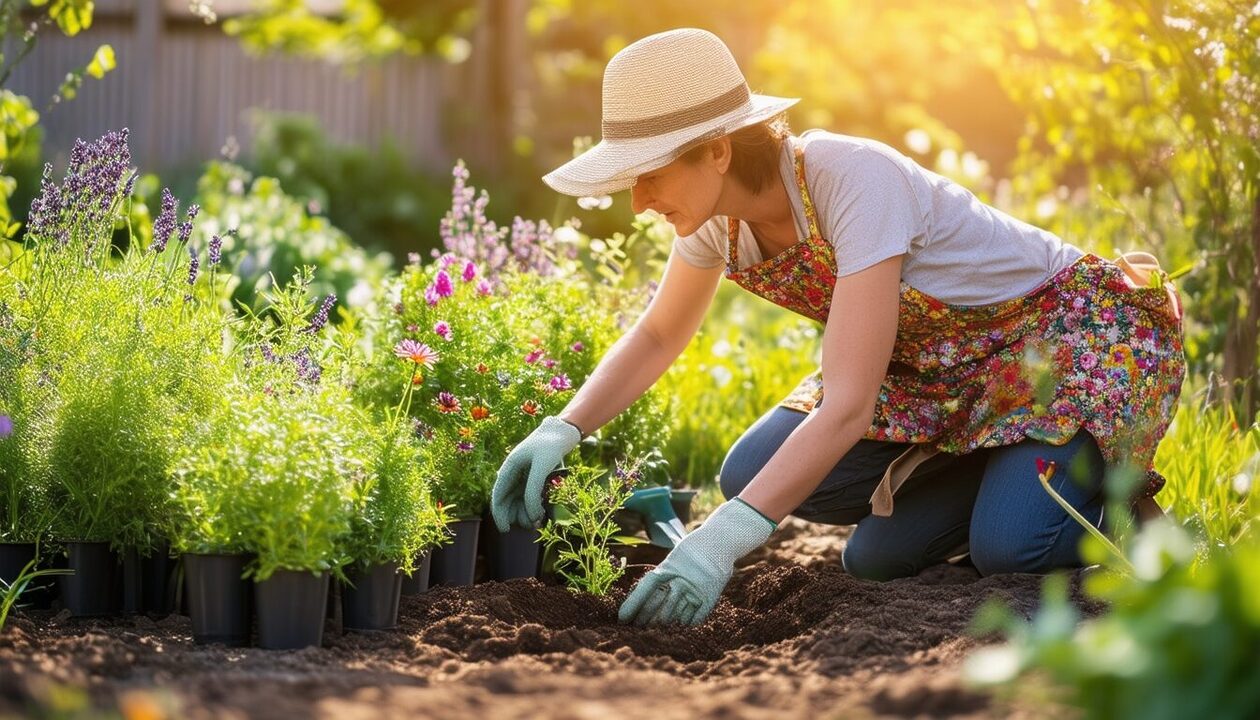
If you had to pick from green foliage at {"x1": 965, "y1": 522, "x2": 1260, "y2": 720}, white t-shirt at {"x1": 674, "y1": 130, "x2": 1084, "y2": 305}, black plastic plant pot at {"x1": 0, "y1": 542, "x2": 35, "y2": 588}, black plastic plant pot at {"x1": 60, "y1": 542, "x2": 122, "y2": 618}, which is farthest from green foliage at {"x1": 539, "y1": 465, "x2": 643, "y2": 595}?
green foliage at {"x1": 965, "y1": 522, "x2": 1260, "y2": 720}

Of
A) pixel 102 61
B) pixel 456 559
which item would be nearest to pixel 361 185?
pixel 102 61

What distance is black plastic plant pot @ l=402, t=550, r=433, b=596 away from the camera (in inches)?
100.0

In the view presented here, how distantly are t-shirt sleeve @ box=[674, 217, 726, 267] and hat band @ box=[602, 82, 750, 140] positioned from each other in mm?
389

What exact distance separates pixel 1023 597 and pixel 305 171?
7.63 m

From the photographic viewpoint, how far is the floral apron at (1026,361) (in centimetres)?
286

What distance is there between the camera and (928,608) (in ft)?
7.98

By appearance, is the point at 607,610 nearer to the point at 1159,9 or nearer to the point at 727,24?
the point at 1159,9

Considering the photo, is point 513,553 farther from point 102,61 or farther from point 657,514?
point 102,61

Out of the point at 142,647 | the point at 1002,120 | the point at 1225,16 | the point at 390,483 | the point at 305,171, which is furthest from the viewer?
the point at 1002,120

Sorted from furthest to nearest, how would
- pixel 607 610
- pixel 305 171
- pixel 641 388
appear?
1. pixel 305 171
2. pixel 641 388
3. pixel 607 610

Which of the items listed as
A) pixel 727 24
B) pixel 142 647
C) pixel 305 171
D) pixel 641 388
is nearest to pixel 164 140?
pixel 305 171

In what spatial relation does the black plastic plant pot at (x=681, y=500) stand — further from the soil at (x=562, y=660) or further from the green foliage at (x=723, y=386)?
the green foliage at (x=723, y=386)

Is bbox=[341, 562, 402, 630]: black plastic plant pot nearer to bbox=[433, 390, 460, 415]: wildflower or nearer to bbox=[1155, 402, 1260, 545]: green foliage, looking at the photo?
bbox=[433, 390, 460, 415]: wildflower

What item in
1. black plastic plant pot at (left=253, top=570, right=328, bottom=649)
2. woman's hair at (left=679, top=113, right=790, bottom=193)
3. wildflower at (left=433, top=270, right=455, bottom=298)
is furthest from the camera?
wildflower at (left=433, top=270, right=455, bottom=298)
